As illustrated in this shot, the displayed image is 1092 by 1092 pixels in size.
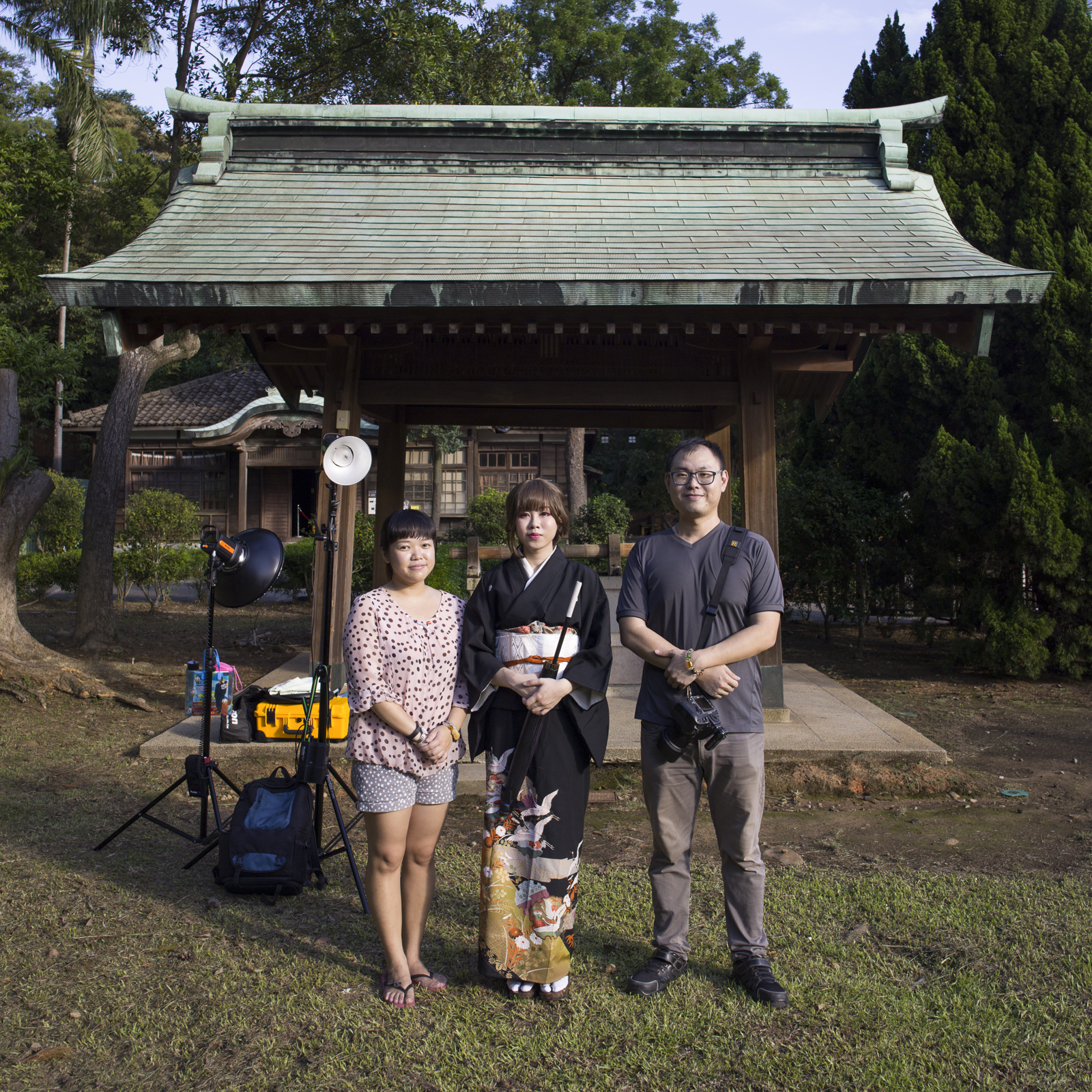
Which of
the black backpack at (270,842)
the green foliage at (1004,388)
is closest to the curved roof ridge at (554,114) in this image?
the green foliage at (1004,388)

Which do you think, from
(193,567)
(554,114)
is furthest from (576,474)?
(554,114)

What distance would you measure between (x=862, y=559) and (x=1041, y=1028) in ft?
24.6

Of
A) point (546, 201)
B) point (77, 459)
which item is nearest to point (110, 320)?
point (546, 201)

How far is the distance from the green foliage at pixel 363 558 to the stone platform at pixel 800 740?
15.1 feet

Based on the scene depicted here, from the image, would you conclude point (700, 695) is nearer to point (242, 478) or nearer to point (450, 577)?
point (450, 577)

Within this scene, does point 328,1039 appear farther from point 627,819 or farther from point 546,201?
point 546,201

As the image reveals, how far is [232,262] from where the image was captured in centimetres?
582

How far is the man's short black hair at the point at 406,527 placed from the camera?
2.96 m

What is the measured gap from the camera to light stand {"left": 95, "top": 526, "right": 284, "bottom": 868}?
4125 millimetres

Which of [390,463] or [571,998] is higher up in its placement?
[390,463]

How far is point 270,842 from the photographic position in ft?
12.3

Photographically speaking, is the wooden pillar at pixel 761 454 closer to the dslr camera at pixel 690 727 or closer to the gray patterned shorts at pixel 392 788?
the dslr camera at pixel 690 727

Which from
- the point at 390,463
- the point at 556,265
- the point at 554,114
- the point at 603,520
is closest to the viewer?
the point at 556,265

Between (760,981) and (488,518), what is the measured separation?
15999mm
